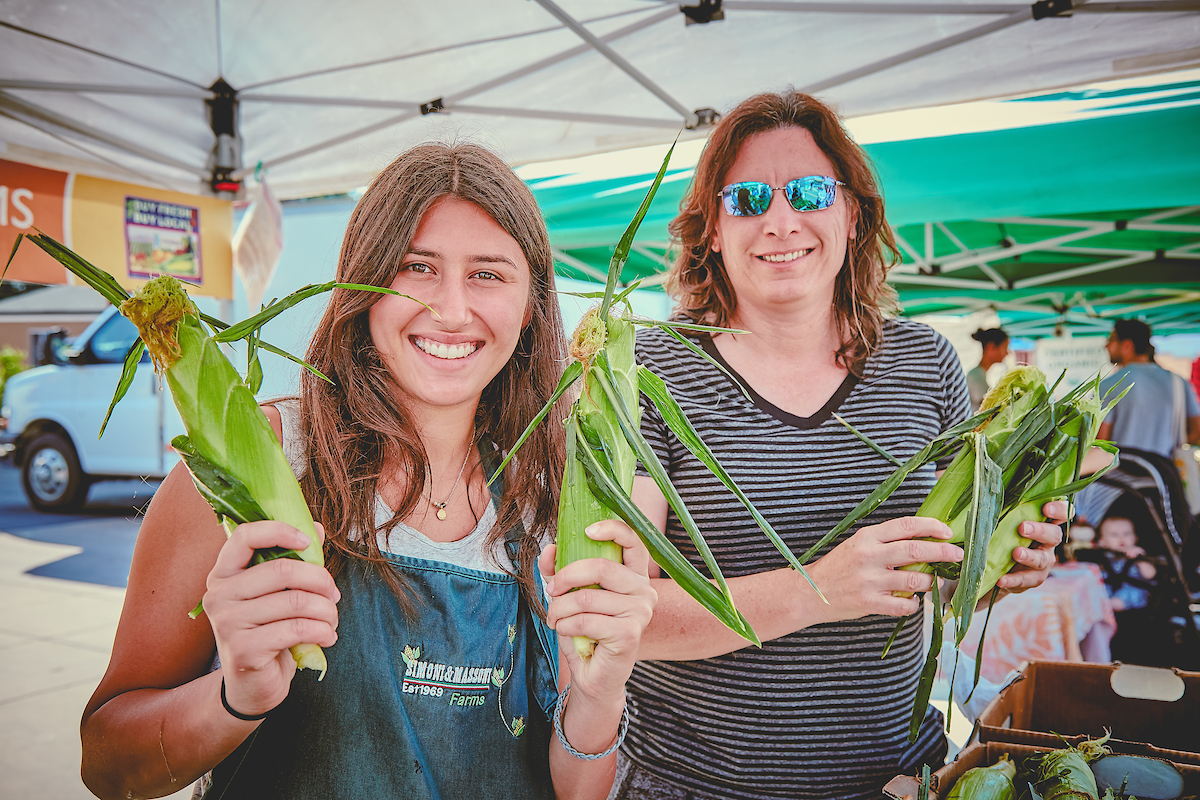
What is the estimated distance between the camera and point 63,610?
211 inches

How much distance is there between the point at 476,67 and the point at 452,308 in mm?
2435

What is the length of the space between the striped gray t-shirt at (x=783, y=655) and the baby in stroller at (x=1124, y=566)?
3409mm

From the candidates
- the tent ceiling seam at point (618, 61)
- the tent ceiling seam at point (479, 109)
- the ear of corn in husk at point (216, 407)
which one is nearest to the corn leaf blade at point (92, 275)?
the ear of corn in husk at point (216, 407)

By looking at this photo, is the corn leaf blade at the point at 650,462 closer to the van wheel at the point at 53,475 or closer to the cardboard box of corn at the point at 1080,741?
the cardboard box of corn at the point at 1080,741

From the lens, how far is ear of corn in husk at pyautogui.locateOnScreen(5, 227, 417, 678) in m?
0.89

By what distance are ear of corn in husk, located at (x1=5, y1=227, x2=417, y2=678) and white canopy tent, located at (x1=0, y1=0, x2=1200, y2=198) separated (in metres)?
1.76

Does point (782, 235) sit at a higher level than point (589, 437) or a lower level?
higher

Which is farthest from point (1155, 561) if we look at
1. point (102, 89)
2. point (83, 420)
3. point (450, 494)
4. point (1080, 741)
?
point (83, 420)

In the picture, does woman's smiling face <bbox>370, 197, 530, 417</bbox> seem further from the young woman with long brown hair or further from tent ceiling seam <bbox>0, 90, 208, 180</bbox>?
tent ceiling seam <bbox>0, 90, 208, 180</bbox>

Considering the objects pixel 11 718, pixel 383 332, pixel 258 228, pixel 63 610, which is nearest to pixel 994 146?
pixel 383 332

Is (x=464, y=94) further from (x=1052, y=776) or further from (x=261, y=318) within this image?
(x=1052, y=776)

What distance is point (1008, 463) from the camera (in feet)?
4.00

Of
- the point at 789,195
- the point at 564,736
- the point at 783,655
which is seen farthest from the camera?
the point at 789,195

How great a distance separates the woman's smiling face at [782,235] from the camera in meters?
1.57
